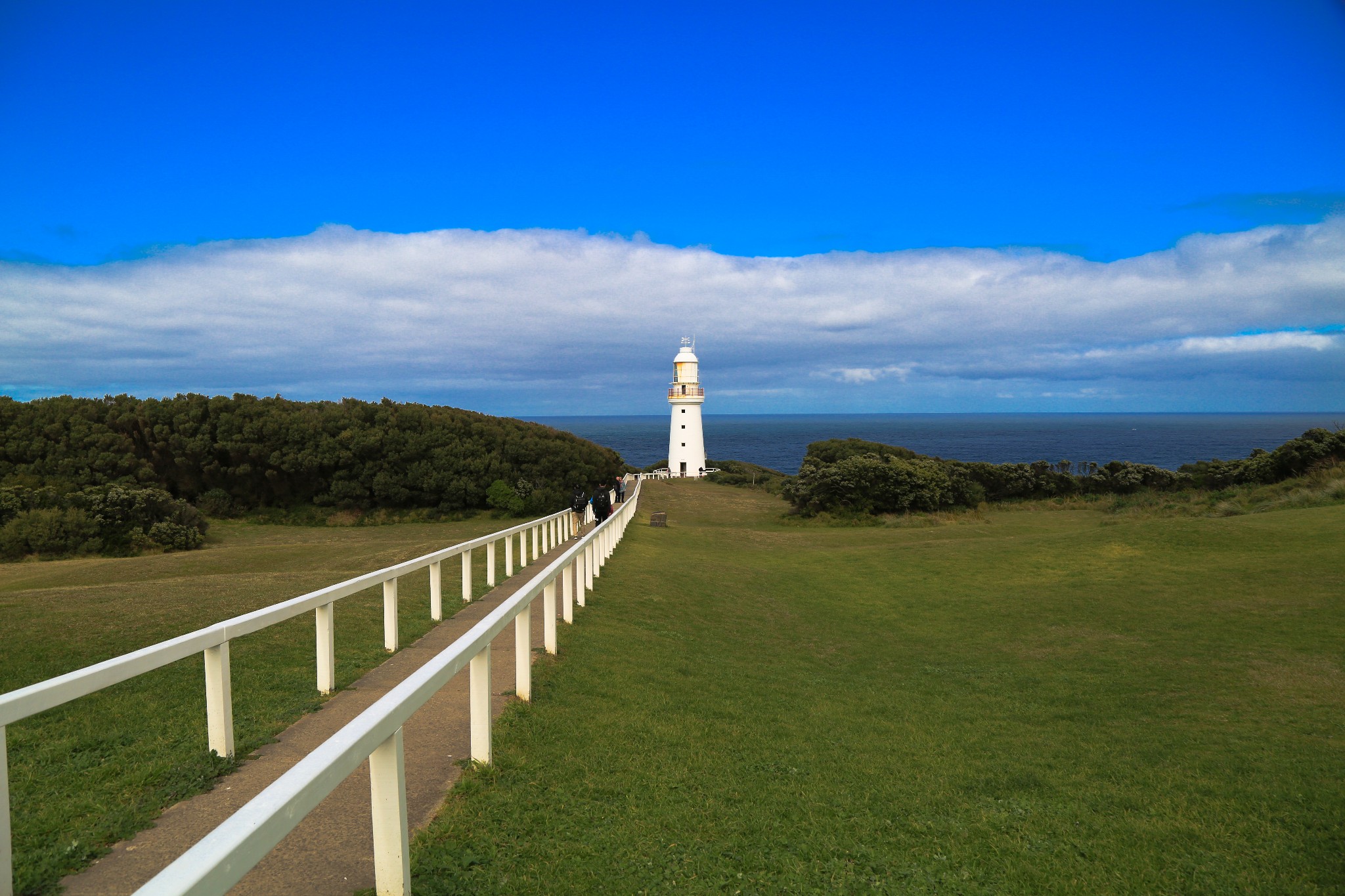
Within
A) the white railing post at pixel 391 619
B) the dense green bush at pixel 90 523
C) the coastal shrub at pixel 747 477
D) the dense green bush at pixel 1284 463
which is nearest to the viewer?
the white railing post at pixel 391 619

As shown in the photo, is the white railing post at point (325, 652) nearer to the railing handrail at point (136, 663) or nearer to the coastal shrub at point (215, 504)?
the railing handrail at point (136, 663)

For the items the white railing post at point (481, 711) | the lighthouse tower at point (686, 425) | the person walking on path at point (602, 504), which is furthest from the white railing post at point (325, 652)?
the lighthouse tower at point (686, 425)

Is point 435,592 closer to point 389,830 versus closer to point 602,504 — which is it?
point 389,830

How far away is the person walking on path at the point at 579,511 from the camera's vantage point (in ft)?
70.8

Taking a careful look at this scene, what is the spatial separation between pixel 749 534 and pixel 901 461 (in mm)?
13388

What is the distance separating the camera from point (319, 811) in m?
4.00

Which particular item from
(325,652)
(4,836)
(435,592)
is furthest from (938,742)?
(4,836)

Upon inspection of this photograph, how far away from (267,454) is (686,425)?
3178 cm

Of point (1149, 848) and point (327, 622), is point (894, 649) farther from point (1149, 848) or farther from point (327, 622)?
point (327, 622)

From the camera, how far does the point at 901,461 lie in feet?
116

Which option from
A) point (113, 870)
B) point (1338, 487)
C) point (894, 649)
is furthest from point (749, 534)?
point (113, 870)

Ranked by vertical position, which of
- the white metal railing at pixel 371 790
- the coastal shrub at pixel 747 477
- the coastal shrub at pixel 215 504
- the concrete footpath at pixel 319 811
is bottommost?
the coastal shrub at pixel 747 477

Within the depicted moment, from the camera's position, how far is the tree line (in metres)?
33.2

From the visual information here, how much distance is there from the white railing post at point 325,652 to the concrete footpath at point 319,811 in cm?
15
